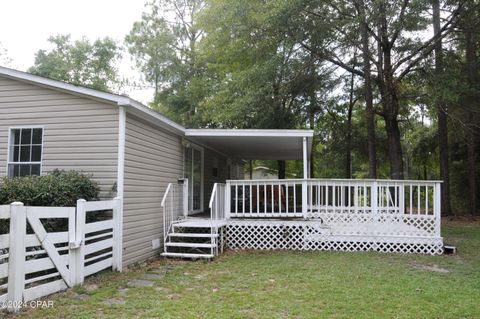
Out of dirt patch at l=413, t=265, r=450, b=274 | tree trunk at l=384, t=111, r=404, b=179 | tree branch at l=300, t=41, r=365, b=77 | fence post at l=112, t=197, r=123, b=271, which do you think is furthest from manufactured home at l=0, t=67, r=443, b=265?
tree trunk at l=384, t=111, r=404, b=179

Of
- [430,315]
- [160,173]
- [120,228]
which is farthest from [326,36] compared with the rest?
[430,315]

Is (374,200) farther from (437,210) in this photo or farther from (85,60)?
(85,60)

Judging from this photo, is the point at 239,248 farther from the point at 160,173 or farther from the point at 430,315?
the point at 430,315

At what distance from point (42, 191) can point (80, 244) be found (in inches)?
46.2

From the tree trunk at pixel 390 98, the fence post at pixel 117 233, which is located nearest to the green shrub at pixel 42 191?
the fence post at pixel 117 233

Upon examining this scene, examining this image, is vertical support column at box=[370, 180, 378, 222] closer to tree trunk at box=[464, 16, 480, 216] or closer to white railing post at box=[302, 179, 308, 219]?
white railing post at box=[302, 179, 308, 219]

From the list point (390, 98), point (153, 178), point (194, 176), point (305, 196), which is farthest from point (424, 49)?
point (153, 178)

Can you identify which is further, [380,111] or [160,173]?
[380,111]

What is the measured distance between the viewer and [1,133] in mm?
7164

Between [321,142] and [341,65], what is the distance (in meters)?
7.87

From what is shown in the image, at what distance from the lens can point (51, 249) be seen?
4715mm

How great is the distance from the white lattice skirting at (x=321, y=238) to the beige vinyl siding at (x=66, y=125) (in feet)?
10.9

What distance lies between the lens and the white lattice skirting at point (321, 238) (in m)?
8.28

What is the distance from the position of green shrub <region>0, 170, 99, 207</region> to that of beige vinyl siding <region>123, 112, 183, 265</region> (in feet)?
2.94
